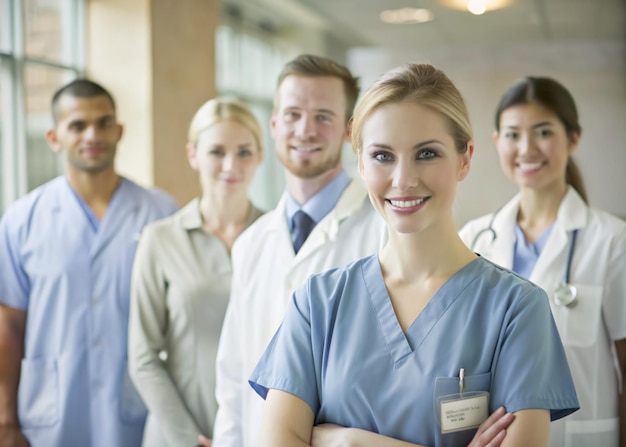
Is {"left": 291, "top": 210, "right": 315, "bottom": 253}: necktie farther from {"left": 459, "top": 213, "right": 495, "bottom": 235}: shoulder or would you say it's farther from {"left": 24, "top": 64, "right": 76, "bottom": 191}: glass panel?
{"left": 24, "top": 64, "right": 76, "bottom": 191}: glass panel

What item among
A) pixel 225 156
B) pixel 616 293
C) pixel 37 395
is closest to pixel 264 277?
pixel 225 156

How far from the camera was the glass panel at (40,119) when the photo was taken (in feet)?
9.95

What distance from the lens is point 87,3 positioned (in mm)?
3111

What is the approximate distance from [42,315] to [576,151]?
1.79m

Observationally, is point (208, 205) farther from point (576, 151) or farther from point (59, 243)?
point (576, 151)

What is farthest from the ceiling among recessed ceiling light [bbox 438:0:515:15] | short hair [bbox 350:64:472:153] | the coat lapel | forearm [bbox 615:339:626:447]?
short hair [bbox 350:64:472:153]

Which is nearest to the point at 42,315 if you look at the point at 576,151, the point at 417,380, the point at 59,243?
the point at 59,243

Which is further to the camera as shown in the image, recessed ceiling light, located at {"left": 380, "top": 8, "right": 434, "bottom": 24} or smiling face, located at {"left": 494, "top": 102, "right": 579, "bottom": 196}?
recessed ceiling light, located at {"left": 380, "top": 8, "right": 434, "bottom": 24}

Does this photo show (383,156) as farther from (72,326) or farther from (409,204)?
(72,326)

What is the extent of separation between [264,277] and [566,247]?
0.81 meters

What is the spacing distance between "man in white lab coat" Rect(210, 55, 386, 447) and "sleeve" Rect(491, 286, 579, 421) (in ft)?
2.07

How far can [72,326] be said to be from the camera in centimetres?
252

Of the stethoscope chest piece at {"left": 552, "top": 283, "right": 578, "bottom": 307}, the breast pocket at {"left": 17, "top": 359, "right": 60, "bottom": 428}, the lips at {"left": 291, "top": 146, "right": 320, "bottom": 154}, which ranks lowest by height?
the breast pocket at {"left": 17, "top": 359, "right": 60, "bottom": 428}

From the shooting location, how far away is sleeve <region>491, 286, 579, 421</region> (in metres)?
1.25
